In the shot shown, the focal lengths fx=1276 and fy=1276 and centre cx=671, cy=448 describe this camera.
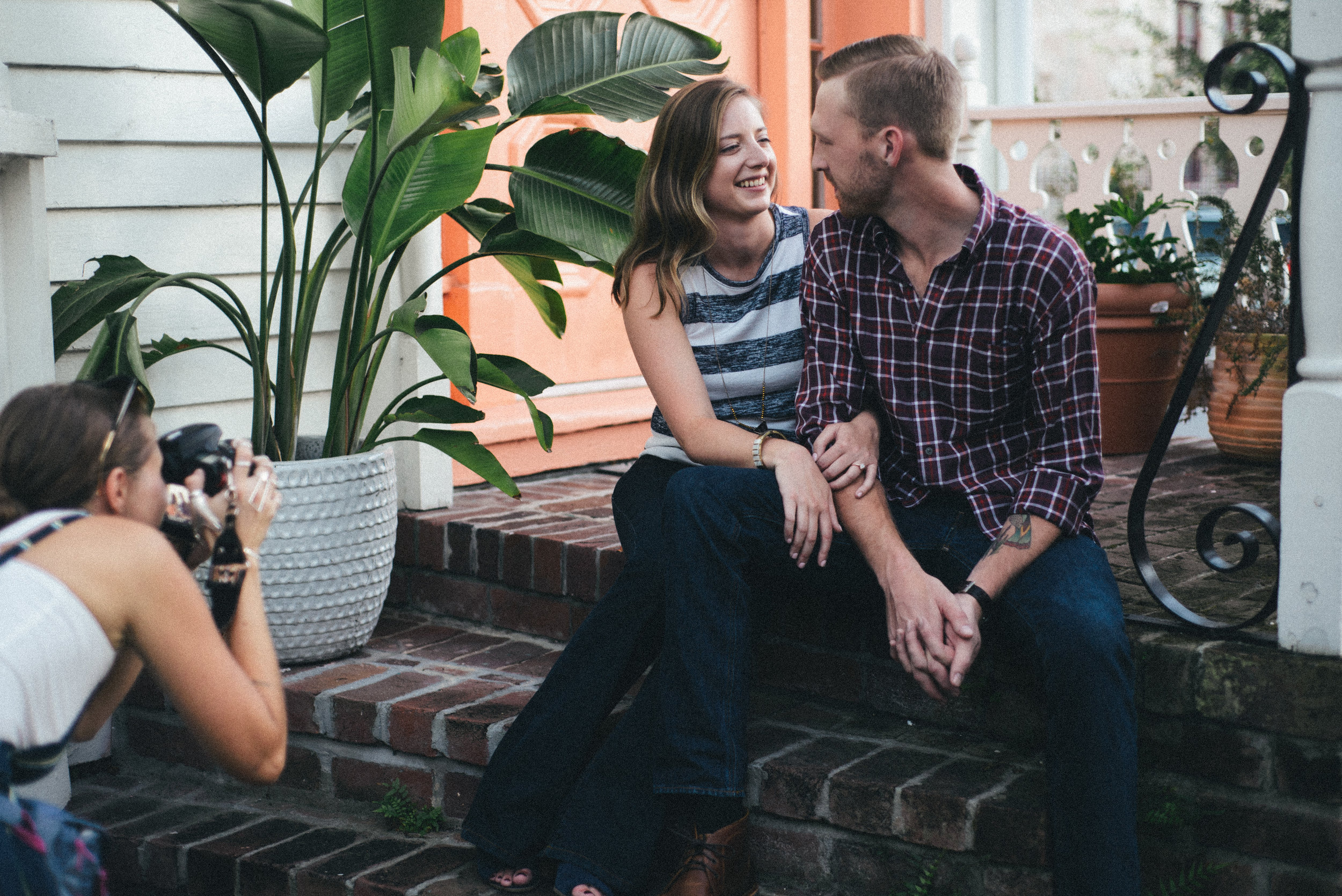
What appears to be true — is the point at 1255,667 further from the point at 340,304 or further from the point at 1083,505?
the point at 340,304

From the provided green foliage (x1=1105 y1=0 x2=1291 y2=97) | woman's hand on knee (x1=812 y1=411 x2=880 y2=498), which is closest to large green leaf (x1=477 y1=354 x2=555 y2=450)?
woman's hand on knee (x1=812 y1=411 x2=880 y2=498)

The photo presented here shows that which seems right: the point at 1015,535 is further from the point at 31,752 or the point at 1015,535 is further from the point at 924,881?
the point at 31,752

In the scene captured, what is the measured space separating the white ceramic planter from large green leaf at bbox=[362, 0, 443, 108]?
0.77m

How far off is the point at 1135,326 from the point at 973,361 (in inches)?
74.2

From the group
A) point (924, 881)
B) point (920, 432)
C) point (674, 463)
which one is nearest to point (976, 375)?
point (920, 432)

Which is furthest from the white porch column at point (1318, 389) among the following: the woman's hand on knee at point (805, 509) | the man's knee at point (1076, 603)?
the woman's hand on knee at point (805, 509)

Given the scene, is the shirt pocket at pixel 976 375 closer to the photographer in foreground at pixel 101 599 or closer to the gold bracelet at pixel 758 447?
the gold bracelet at pixel 758 447

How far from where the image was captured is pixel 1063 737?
1762mm

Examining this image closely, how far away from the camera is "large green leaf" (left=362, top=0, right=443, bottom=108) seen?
2480mm

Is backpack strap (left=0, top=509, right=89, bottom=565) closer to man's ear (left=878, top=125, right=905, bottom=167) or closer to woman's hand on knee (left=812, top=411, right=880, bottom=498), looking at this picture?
woman's hand on knee (left=812, top=411, right=880, bottom=498)

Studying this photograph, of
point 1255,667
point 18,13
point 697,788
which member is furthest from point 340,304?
point 1255,667

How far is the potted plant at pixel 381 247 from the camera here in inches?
100

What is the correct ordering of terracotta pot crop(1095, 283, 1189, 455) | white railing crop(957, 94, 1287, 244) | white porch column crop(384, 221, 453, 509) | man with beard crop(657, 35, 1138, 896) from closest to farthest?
man with beard crop(657, 35, 1138, 896)
white porch column crop(384, 221, 453, 509)
terracotta pot crop(1095, 283, 1189, 455)
white railing crop(957, 94, 1287, 244)

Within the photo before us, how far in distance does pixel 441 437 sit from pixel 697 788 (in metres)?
1.07
